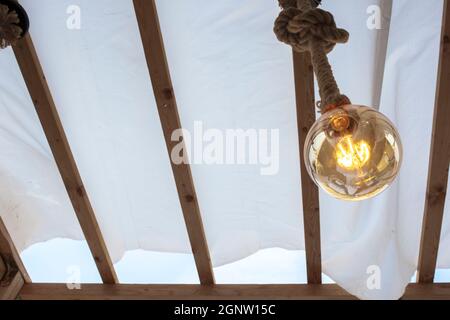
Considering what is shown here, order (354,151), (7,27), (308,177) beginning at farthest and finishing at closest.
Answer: (308,177) < (7,27) < (354,151)

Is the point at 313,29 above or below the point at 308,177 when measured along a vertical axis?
above

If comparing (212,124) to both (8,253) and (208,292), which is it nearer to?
(208,292)

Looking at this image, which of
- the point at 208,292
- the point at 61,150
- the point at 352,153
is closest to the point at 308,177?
the point at 208,292

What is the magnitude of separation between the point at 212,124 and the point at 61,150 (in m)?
0.73

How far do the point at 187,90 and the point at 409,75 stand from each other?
0.95 metres

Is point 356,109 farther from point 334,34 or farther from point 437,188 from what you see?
point 437,188

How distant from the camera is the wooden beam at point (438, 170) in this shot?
1.91m

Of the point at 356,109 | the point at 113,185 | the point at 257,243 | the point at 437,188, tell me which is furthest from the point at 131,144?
the point at 356,109

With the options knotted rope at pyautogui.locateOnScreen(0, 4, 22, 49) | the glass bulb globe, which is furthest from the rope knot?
knotted rope at pyautogui.locateOnScreen(0, 4, 22, 49)

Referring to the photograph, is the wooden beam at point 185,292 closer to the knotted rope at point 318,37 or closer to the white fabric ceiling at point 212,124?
the white fabric ceiling at point 212,124

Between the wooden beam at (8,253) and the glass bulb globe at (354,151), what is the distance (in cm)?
217

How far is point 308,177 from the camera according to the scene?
224 centimetres

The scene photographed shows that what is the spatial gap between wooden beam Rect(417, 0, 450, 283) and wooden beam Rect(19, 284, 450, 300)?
0.29ft

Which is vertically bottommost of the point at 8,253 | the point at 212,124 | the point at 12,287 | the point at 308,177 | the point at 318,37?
the point at 12,287
